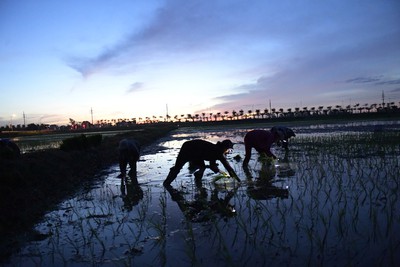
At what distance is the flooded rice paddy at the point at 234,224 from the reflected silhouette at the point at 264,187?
0.07ft

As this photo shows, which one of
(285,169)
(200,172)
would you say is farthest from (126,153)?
(285,169)

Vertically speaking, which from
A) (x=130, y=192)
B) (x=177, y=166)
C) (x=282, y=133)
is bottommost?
(x=130, y=192)

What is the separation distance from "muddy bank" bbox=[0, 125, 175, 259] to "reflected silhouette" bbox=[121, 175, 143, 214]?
135cm

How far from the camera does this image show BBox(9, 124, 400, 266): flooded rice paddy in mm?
3488

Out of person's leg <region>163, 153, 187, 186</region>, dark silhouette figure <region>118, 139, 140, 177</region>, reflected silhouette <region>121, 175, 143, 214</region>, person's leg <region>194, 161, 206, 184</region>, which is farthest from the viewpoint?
dark silhouette figure <region>118, 139, 140, 177</region>

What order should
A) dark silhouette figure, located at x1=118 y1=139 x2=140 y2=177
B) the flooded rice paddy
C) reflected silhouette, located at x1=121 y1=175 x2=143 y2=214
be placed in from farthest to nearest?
dark silhouette figure, located at x1=118 y1=139 x2=140 y2=177, reflected silhouette, located at x1=121 y1=175 x2=143 y2=214, the flooded rice paddy

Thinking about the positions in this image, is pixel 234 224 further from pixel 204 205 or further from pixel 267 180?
pixel 267 180

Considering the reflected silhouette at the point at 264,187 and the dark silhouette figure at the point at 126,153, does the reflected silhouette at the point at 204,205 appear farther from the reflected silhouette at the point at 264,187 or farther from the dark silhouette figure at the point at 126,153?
the dark silhouette figure at the point at 126,153

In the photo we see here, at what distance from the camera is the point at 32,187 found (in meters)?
6.95

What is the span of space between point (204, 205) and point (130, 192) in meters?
2.35

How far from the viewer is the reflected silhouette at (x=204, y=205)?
16.3 ft

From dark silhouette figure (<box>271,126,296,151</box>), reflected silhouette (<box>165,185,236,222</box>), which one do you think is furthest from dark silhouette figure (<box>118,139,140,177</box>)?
dark silhouette figure (<box>271,126,296,151</box>)

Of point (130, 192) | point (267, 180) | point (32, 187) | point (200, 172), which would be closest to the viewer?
point (32, 187)

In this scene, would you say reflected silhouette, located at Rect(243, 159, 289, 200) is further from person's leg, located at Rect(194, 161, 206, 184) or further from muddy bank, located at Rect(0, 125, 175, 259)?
muddy bank, located at Rect(0, 125, 175, 259)
